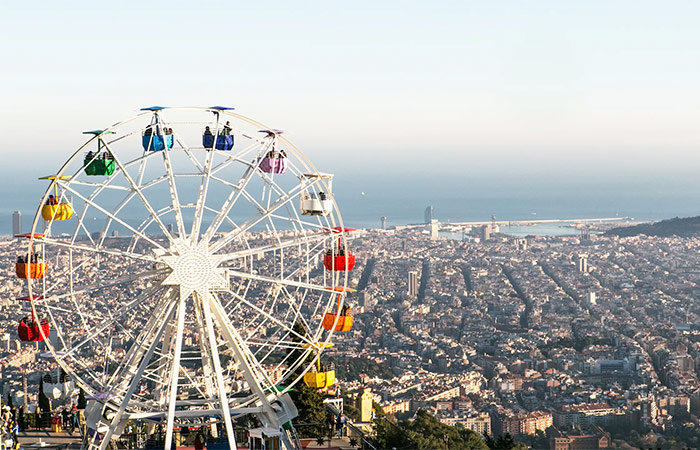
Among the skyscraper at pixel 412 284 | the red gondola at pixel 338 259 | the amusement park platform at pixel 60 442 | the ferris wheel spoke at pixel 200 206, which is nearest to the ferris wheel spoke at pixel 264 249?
the red gondola at pixel 338 259

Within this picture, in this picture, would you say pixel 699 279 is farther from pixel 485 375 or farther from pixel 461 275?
pixel 485 375

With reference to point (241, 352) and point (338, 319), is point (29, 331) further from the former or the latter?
point (338, 319)

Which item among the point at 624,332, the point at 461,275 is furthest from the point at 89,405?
the point at 461,275

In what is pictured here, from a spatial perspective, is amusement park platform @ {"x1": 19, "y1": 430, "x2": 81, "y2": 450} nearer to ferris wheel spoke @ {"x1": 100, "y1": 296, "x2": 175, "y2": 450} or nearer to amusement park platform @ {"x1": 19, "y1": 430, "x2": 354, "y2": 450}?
amusement park platform @ {"x1": 19, "y1": 430, "x2": 354, "y2": 450}

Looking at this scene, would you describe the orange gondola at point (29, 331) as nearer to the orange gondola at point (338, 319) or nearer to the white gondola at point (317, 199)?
the orange gondola at point (338, 319)

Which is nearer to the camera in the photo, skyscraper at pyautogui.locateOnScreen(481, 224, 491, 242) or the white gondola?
the white gondola

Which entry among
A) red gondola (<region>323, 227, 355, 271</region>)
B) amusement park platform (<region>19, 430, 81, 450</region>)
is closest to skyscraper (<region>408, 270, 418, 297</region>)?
amusement park platform (<region>19, 430, 81, 450</region>)

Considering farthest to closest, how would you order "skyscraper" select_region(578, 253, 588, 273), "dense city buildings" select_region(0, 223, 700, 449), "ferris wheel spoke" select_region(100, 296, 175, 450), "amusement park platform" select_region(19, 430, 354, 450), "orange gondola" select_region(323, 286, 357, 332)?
"skyscraper" select_region(578, 253, 588, 273)
"dense city buildings" select_region(0, 223, 700, 449)
"amusement park platform" select_region(19, 430, 354, 450)
"orange gondola" select_region(323, 286, 357, 332)
"ferris wheel spoke" select_region(100, 296, 175, 450)

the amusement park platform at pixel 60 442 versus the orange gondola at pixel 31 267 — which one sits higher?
the orange gondola at pixel 31 267
